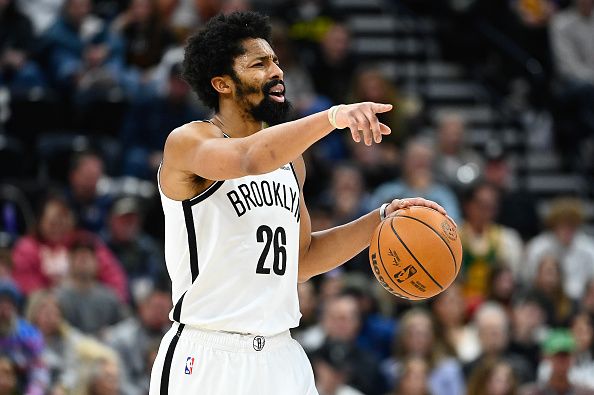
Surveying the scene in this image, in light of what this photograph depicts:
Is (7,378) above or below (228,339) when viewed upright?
below

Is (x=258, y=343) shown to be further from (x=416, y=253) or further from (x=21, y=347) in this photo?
(x=21, y=347)

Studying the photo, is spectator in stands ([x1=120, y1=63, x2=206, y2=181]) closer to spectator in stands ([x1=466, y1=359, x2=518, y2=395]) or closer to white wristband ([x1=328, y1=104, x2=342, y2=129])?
spectator in stands ([x1=466, y1=359, x2=518, y2=395])

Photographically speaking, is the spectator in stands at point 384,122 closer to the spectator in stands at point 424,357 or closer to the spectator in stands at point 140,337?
the spectator in stands at point 424,357

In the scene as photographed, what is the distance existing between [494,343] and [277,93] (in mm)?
6030

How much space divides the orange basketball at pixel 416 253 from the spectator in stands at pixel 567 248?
23.8ft

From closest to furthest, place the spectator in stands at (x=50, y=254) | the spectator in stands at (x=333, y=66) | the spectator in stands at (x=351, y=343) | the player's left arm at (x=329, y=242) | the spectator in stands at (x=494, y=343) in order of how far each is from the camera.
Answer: the player's left arm at (x=329, y=242), the spectator in stands at (x=50, y=254), the spectator in stands at (x=351, y=343), the spectator in stands at (x=494, y=343), the spectator in stands at (x=333, y=66)

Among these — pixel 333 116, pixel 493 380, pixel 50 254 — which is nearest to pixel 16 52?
pixel 50 254

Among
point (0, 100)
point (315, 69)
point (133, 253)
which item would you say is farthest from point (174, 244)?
point (315, 69)

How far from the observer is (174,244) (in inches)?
231

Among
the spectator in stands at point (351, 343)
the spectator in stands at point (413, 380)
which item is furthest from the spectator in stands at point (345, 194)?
the spectator in stands at point (413, 380)

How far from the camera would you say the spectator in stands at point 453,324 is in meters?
11.5

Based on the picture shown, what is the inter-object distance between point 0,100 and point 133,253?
230cm

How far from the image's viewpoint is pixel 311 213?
12.0 metres

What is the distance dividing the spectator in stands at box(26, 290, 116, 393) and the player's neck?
4323mm
